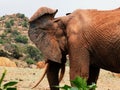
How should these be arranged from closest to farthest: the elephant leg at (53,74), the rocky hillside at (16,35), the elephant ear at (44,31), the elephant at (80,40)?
the elephant at (80,40) → the elephant leg at (53,74) → the elephant ear at (44,31) → the rocky hillside at (16,35)

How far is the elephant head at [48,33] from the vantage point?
6398 millimetres

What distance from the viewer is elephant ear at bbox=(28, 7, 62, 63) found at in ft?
21.3

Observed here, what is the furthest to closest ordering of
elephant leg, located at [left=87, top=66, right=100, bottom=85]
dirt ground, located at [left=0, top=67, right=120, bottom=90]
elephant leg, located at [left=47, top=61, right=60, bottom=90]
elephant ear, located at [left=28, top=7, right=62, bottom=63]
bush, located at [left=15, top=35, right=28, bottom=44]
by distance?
bush, located at [left=15, top=35, right=28, bottom=44] < dirt ground, located at [left=0, top=67, right=120, bottom=90] < elephant leg, located at [left=87, top=66, right=100, bottom=85] < elephant ear, located at [left=28, top=7, right=62, bottom=63] < elephant leg, located at [left=47, top=61, right=60, bottom=90]

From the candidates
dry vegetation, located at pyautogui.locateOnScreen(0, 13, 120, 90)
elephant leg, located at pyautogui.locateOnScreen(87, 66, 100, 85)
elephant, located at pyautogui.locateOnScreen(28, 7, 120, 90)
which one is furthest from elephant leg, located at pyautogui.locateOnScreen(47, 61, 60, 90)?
dry vegetation, located at pyautogui.locateOnScreen(0, 13, 120, 90)

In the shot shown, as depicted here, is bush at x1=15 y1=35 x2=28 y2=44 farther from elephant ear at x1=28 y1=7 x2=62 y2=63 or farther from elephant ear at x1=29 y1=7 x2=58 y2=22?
elephant ear at x1=29 y1=7 x2=58 y2=22

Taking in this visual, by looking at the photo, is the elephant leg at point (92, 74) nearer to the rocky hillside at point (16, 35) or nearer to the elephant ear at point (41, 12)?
the elephant ear at point (41, 12)

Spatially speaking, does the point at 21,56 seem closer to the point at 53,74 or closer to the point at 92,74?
the point at 92,74

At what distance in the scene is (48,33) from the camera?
657 cm

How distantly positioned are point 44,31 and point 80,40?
2.16 ft

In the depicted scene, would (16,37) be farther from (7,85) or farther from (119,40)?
(7,85)

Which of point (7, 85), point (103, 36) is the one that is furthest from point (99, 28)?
point (7, 85)

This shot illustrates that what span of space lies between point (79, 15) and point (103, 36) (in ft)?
1.61

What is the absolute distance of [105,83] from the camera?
12.6 metres

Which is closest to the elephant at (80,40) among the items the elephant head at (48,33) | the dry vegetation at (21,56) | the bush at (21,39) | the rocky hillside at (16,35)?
the elephant head at (48,33)
